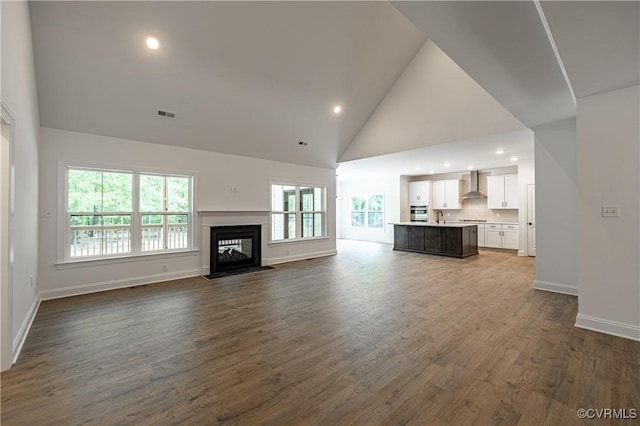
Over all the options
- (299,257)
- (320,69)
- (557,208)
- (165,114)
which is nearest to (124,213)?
(165,114)

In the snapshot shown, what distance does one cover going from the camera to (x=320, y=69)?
496 centimetres

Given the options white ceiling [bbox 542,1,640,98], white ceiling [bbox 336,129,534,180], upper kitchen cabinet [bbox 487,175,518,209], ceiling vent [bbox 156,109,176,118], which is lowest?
upper kitchen cabinet [bbox 487,175,518,209]

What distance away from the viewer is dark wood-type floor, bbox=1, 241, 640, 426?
185 cm

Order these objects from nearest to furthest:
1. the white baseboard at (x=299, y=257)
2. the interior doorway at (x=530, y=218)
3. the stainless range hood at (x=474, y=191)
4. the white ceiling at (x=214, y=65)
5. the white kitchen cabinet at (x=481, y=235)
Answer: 1. the white ceiling at (x=214, y=65)
2. the white baseboard at (x=299, y=257)
3. the interior doorway at (x=530, y=218)
4. the white kitchen cabinet at (x=481, y=235)
5. the stainless range hood at (x=474, y=191)

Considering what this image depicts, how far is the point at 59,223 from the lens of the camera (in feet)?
14.3

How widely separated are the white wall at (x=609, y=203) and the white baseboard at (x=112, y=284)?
6127 millimetres

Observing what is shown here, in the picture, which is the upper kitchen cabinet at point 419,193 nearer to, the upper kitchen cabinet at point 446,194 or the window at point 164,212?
the upper kitchen cabinet at point 446,194

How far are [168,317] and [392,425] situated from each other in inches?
116

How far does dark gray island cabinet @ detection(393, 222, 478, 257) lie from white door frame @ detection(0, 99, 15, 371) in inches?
320

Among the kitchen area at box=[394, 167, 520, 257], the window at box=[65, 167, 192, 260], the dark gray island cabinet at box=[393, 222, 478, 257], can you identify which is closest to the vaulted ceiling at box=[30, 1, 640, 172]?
the window at box=[65, 167, 192, 260]

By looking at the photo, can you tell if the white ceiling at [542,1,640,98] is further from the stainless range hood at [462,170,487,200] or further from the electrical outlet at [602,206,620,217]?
the stainless range hood at [462,170,487,200]

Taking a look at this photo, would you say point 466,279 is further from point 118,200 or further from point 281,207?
point 118,200

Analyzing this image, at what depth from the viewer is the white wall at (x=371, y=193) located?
11.1 m

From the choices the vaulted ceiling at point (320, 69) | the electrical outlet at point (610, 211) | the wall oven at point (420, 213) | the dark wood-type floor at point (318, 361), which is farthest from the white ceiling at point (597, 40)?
the wall oven at point (420, 213)
